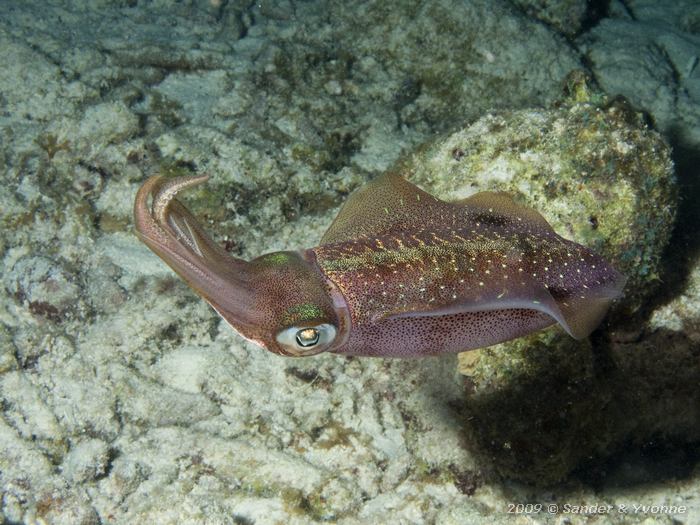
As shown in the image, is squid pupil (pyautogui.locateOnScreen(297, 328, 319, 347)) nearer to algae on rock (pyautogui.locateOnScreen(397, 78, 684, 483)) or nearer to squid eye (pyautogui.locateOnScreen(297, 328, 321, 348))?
squid eye (pyautogui.locateOnScreen(297, 328, 321, 348))

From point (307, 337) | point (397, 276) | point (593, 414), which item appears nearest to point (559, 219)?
point (593, 414)

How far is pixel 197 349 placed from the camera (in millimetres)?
4559

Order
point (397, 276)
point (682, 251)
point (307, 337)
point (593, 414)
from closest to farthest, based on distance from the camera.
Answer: point (307, 337) < point (397, 276) < point (593, 414) < point (682, 251)

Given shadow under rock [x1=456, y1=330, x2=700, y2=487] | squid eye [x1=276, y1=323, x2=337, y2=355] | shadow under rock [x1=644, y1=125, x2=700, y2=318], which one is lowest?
shadow under rock [x1=456, y1=330, x2=700, y2=487]

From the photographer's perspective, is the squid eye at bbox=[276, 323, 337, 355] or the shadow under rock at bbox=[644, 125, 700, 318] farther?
the shadow under rock at bbox=[644, 125, 700, 318]

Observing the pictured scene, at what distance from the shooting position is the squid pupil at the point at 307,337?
212cm

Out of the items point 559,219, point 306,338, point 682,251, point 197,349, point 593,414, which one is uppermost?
point 306,338

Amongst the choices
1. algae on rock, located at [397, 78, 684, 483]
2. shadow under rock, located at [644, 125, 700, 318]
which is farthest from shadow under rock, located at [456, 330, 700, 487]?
shadow under rock, located at [644, 125, 700, 318]

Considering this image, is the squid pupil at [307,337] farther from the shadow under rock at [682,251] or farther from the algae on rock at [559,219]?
the shadow under rock at [682,251]

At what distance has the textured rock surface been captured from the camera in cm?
399

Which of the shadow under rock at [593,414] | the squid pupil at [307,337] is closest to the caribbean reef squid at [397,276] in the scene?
the squid pupil at [307,337]

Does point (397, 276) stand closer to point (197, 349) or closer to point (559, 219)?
point (559, 219)

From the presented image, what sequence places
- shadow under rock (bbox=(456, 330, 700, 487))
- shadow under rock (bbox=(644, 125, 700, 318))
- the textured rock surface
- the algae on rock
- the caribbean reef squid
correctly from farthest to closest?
shadow under rock (bbox=(644, 125, 700, 318)) → the textured rock surface → shadow under rock (bbox=(456, 330, 700, 487)) → the algae on rock → the caribbean reef squid

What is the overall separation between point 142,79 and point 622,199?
242 inches
